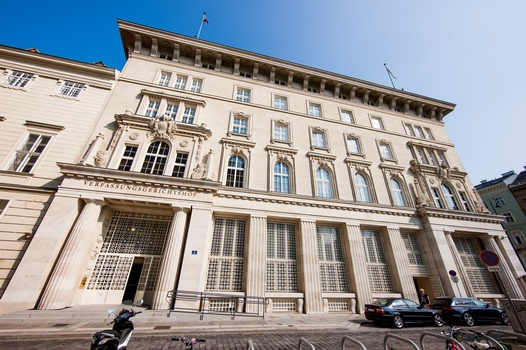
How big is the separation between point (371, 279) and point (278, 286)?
6.63 meters

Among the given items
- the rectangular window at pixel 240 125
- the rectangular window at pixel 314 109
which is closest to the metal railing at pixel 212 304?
the rectangular window at pixel 240 125

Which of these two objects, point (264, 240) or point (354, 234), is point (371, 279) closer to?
point (354, 234)

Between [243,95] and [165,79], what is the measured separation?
698 cm

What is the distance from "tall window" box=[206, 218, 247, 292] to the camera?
39.0 feet

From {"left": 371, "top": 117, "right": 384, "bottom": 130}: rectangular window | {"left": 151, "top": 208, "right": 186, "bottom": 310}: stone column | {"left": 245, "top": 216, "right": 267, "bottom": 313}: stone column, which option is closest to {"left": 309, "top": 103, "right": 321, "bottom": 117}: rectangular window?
{"left": 371, "top": 117, "right": 384, "bottom": 130}: rectangular window

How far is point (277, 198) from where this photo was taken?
46.5 feet

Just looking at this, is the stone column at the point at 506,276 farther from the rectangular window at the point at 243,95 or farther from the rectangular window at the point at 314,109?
the rectangular window at the point at 243,95

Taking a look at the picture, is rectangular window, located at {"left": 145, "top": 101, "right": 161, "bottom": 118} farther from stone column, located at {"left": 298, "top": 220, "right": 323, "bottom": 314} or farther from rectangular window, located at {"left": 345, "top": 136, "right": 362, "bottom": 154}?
rectangular window, located at {"left": 345, "top": 136, "right": 362, "bottom": 154}

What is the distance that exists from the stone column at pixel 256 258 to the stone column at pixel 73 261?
849cm

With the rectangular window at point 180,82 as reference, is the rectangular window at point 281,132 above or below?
below

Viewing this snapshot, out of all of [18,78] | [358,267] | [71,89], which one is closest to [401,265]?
[358,267]

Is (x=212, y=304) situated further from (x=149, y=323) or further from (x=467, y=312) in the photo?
(x=467, y=312)

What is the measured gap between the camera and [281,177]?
1595 cm

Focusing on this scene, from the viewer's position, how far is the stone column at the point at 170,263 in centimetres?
991
